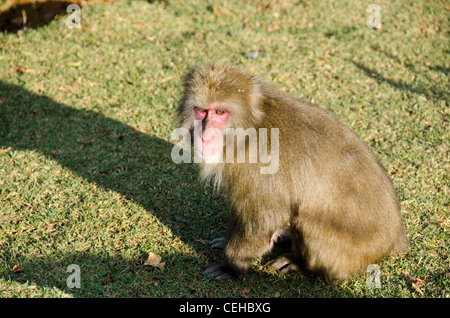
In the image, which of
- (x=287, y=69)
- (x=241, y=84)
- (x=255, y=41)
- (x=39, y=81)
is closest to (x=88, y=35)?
(x=39, y=81)

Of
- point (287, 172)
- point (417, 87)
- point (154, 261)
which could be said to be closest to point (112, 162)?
point (154, 261)

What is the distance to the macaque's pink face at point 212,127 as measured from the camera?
10.6 feet

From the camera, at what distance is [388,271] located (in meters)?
3.83

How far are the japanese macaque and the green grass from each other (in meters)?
0.54

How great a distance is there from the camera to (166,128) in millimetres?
5426

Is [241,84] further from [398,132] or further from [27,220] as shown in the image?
[398,132]

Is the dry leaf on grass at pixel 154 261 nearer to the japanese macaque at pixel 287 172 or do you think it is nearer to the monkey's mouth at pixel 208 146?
the japanese macaque at pixel 287 172

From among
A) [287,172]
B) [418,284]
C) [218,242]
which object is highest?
[287,172]

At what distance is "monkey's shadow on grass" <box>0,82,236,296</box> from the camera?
13.2 ft

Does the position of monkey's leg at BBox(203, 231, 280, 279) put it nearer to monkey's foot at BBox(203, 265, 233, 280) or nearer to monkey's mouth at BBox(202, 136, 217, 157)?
monkey's foot at BBox(203, 265, 233, 280)

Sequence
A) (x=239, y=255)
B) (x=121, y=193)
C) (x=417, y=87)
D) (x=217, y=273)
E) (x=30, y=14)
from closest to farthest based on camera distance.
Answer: (x=239, y=255) → (x=217, y=273) → (x=121, y=193) → (x=417, y=87) → (x=30, y=14)

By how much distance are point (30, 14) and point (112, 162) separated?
400cm

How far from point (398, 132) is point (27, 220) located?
4.29 m

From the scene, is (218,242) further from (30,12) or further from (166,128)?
(30,12)
